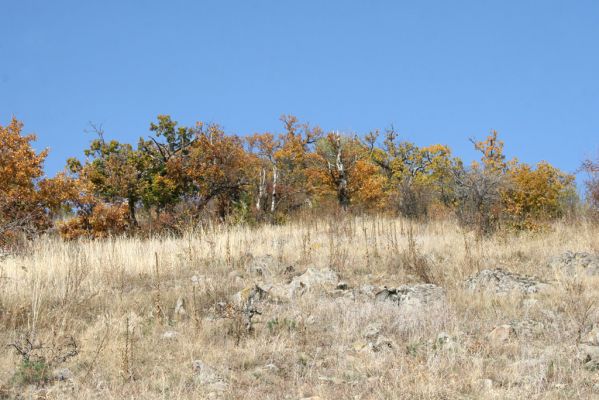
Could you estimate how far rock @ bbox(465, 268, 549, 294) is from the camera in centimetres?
948

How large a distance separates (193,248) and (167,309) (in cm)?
360

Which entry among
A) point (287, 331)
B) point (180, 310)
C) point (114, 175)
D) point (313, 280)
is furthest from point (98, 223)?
point (287, 331)

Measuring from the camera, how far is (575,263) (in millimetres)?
10742

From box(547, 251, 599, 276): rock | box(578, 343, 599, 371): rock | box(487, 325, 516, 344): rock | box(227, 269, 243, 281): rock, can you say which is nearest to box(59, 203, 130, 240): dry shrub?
box(227, 269, 243, 281): rock

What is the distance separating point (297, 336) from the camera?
7.39 m

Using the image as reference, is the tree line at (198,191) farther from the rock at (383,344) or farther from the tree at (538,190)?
the rock at (383,344)

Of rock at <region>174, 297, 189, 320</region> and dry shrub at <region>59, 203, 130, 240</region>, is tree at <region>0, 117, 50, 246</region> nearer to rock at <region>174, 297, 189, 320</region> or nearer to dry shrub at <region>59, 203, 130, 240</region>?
dry shrub at <region>59, 203, 130, 240</region>

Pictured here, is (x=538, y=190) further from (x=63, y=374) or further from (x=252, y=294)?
(x=63, y=374)

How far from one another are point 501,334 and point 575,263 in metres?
4.29

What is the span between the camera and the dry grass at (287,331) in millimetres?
5836

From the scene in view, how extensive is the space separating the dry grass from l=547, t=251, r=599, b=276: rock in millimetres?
253

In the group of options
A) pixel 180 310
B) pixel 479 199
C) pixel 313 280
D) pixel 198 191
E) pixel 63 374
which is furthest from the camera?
pixel 198 191

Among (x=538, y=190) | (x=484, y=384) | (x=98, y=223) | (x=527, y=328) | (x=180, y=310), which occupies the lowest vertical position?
(x=484, y=384)

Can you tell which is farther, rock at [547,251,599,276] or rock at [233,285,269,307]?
rock at [547,251,599,276]
